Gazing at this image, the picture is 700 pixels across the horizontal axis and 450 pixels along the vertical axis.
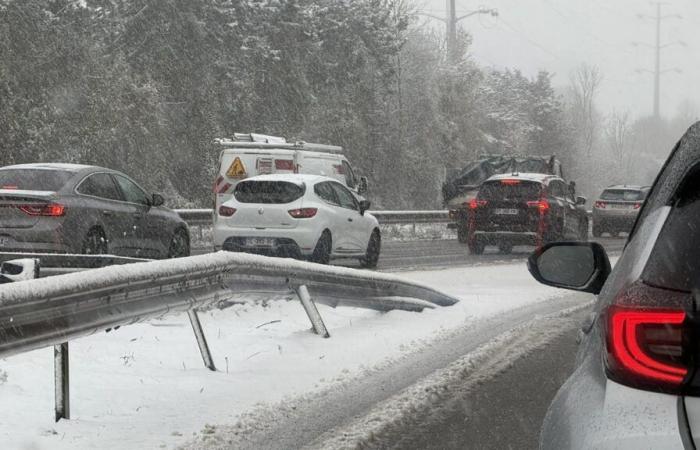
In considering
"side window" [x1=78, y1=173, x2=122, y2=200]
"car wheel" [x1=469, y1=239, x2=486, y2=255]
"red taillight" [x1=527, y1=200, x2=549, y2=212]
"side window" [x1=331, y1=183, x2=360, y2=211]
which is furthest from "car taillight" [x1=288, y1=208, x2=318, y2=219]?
"car wheel" [x1=469, y1=239, x2=486, y2=255]

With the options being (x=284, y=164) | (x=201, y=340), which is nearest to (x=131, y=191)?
(x=284, y=164)

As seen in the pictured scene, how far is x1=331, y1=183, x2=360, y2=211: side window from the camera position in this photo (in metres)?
18.7

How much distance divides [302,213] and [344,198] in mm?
1809

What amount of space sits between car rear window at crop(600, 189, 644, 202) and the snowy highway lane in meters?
23.5

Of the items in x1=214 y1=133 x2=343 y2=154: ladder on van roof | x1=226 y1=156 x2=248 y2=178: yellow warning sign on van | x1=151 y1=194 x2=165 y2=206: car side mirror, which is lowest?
x1=151 y1=194 x2=165 y2=206: car side mirror

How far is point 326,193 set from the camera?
59.8ft

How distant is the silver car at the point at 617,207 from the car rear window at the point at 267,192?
1867 cm

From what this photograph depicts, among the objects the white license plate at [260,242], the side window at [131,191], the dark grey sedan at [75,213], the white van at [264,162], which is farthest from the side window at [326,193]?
the white van at [264,162]

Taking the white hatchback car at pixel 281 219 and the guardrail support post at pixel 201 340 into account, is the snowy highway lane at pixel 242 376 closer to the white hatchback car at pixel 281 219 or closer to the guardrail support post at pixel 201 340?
the guardrail support post at pixel 201 340

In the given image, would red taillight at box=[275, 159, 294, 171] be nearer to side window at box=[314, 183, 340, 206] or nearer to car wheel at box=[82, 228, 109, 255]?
side window at box=[314, 183, 340, 206]

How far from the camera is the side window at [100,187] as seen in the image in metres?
14.1

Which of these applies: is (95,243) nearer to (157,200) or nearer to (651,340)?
(157,200)

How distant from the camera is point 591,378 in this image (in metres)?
2.50

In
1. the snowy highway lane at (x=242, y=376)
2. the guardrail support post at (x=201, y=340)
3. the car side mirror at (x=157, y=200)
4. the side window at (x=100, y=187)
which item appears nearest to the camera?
the snowy highway lane at (x=242, y=376)
